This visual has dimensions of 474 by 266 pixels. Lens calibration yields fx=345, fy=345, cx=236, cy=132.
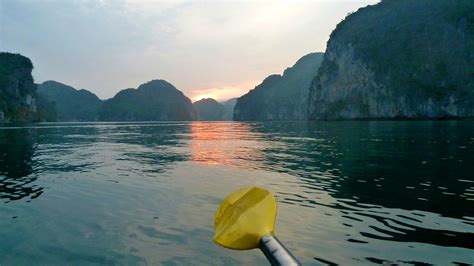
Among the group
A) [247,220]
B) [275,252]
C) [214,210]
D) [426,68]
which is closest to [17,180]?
[214,210]

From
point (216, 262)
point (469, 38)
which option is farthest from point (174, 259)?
point (469, 38)

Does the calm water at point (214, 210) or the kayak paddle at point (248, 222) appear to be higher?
the kayak paddle at point (248, 222)

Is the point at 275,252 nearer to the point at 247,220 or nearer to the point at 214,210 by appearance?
the point at 247,220

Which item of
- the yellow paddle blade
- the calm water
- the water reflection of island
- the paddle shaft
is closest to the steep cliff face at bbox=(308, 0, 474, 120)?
the calm water

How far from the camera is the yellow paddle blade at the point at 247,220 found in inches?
163

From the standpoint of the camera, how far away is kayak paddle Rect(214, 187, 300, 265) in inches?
162

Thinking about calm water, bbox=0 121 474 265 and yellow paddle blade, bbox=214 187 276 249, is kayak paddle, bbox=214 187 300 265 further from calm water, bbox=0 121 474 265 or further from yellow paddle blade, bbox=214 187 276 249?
calm water, bbox=0 121 474 265

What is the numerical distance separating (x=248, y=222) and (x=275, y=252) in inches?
29.5

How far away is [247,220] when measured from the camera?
4242 millimetres

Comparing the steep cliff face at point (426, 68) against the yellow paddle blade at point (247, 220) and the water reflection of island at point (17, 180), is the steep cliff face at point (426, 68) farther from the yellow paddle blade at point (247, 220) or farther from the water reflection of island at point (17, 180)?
the yellow paddle blade at point (247, 220)

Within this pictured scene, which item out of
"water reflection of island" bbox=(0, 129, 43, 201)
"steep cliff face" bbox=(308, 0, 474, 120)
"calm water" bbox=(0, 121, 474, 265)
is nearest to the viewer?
"calm water" bbox=(0, 121, 474, 265)

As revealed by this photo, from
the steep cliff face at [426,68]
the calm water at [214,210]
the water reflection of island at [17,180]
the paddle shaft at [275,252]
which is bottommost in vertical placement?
the calm water at [214,210]

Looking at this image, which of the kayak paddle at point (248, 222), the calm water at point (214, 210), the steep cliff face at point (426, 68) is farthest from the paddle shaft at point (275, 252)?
the steep cliff face at point (426, 68)

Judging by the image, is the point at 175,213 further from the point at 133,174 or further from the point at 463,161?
the point at 463,161
